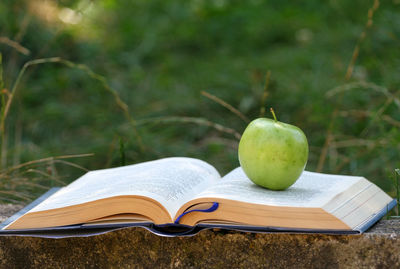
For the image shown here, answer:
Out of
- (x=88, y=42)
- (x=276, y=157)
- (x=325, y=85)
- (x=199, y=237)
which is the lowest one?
(x=325, y=85)

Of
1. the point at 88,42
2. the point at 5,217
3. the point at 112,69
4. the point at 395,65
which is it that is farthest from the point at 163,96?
the point at 5,217

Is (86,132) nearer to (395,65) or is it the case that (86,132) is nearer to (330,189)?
(395,65)

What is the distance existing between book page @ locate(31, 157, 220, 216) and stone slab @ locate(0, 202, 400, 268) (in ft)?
0.37

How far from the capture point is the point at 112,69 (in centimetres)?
476

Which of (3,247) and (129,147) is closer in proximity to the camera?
(3,247)

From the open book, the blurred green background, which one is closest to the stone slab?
the open book

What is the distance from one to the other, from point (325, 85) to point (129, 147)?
1.69 metres

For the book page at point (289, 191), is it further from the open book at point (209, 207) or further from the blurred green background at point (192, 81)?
the blurred green background at point (192, 81)

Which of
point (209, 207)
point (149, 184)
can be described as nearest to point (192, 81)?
point (149, 184)

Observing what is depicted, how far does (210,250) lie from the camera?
1.53 metres

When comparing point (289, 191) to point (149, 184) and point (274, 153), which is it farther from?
point (149, 184)

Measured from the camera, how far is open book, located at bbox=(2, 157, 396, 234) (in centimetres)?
138

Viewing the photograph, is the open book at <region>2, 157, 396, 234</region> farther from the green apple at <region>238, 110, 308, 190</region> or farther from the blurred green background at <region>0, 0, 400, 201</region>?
the blurred green background at <region>0, 0, 400, 201</region>

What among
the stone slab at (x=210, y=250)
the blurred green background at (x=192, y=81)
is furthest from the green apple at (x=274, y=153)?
the blurred green background at (x=192, y=81)
